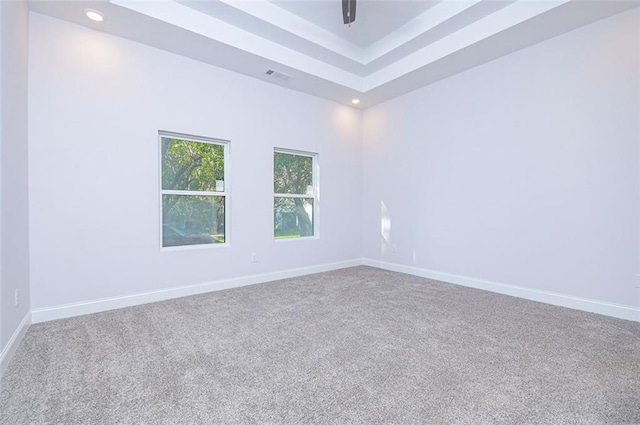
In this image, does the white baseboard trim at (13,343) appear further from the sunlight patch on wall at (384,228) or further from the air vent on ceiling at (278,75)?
the sunlight patch on wall at (384,228)

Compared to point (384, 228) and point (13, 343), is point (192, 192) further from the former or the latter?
point (384, 228)

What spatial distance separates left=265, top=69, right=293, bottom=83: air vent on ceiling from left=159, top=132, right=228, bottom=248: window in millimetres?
1112

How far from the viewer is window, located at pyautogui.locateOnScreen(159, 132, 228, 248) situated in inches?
140

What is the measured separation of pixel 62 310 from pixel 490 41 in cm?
511

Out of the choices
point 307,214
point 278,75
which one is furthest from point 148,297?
point 278,75

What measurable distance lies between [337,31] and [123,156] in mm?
2898

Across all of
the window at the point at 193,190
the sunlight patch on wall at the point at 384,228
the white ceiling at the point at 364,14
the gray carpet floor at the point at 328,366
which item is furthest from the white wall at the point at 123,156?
the sunlight patch on wall at the point at 384,228

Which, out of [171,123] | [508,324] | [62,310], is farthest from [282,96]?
[508,324]

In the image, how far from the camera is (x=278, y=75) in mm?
4043

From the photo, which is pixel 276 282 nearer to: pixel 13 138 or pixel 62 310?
pixel 62 310

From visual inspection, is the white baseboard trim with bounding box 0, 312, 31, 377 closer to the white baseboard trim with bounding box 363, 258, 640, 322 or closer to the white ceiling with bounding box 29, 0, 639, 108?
the white ceiling with bounding box 29, 0, 639, 108

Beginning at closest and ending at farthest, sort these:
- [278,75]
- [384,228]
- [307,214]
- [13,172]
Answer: [13,172] < [278,75] < [307,214] < [384,228]

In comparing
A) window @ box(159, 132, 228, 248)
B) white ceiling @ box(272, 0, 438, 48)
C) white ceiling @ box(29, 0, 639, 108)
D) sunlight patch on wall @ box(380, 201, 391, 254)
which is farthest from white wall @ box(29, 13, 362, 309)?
sunlight patch on wall @ box(380, 201, 391, 254)

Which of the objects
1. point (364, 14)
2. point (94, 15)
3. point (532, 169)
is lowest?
point (532, 169)
